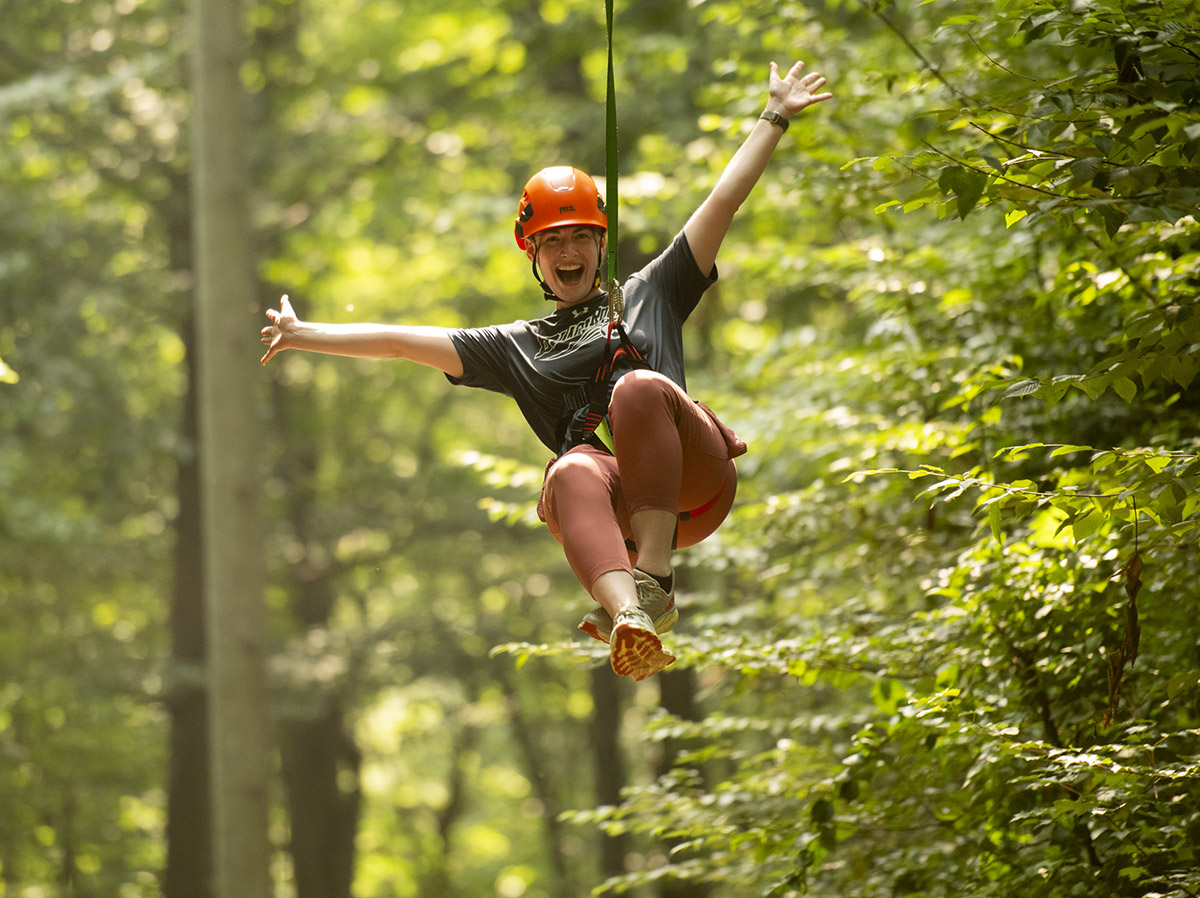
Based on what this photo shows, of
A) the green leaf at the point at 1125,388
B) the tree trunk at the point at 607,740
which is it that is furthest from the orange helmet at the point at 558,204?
the tree trunk at the point at 607,740

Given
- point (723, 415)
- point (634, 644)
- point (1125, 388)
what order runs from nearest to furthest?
point (634, 644) < point (1125, 388) < point (723, 415)

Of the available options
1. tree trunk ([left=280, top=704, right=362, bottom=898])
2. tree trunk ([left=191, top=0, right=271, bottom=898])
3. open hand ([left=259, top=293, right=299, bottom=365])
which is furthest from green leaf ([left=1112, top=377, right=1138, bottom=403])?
tree trunk ([left=280, top=704, right=362, bottom=898])

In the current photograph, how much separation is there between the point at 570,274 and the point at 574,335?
0.60ft

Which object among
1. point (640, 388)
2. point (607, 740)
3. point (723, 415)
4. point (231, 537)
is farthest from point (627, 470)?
point (607, 740)

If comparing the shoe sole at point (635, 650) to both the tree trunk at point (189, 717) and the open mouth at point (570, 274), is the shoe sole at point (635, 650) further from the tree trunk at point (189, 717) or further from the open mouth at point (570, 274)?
the tree trunk at point (189, 717)

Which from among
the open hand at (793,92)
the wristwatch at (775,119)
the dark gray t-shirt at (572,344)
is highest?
the open hand at (793,92)

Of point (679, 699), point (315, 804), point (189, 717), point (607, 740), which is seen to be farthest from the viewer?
point (315, 804)

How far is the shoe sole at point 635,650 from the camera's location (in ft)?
9.31

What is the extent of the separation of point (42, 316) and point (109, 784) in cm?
514

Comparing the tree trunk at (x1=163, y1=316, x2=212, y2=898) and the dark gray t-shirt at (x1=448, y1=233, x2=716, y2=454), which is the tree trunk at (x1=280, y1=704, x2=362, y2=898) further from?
the dark gray t-shirt at (x1=448, y1=233, x2=716, y2=454)

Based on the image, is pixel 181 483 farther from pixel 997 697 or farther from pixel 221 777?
pixel 997 697

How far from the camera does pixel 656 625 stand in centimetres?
319

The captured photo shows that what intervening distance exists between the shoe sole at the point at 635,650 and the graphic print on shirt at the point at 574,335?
847 mm

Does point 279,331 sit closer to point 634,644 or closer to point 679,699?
point 634,644
